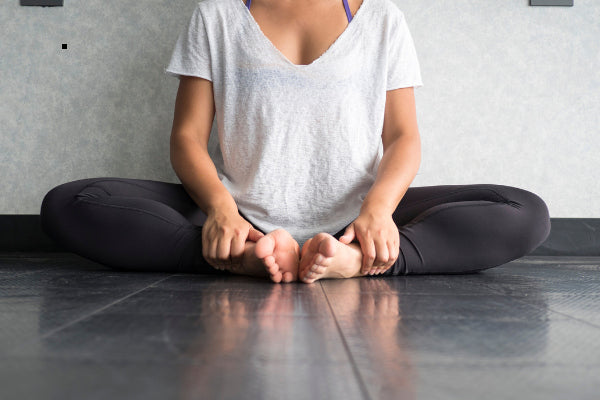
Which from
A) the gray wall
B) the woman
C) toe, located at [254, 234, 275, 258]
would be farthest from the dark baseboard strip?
toe, located at [254, 234, 275, 258]

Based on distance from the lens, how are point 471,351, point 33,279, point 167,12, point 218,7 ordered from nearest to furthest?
point 471,351
point 33,279
point 218,7
point 167,12

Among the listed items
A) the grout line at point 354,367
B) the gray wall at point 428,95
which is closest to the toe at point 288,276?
the grout line at point 354,367

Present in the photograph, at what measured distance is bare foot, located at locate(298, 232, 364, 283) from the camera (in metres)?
0.86

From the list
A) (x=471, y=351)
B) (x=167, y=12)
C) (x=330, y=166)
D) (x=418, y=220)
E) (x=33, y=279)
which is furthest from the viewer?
(x=167, y=12)

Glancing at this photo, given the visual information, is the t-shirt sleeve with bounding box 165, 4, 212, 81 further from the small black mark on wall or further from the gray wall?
the small black mark on wall

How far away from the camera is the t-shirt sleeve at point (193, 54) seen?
1347 millimetres

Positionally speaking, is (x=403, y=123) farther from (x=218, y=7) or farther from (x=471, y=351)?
(x=471, y=351)

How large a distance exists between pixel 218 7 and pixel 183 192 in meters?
0.53


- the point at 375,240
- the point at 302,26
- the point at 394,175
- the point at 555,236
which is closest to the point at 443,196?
the point at 394,175

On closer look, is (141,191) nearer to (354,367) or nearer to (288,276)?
(288,276)

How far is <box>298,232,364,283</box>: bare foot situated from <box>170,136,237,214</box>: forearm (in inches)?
9.8

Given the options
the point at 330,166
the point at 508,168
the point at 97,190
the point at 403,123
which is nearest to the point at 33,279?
the point at 97,190

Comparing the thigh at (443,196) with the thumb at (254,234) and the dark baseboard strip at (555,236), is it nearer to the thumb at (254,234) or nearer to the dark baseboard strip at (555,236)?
the thumb at (254,234)

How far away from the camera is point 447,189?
1.33 m
